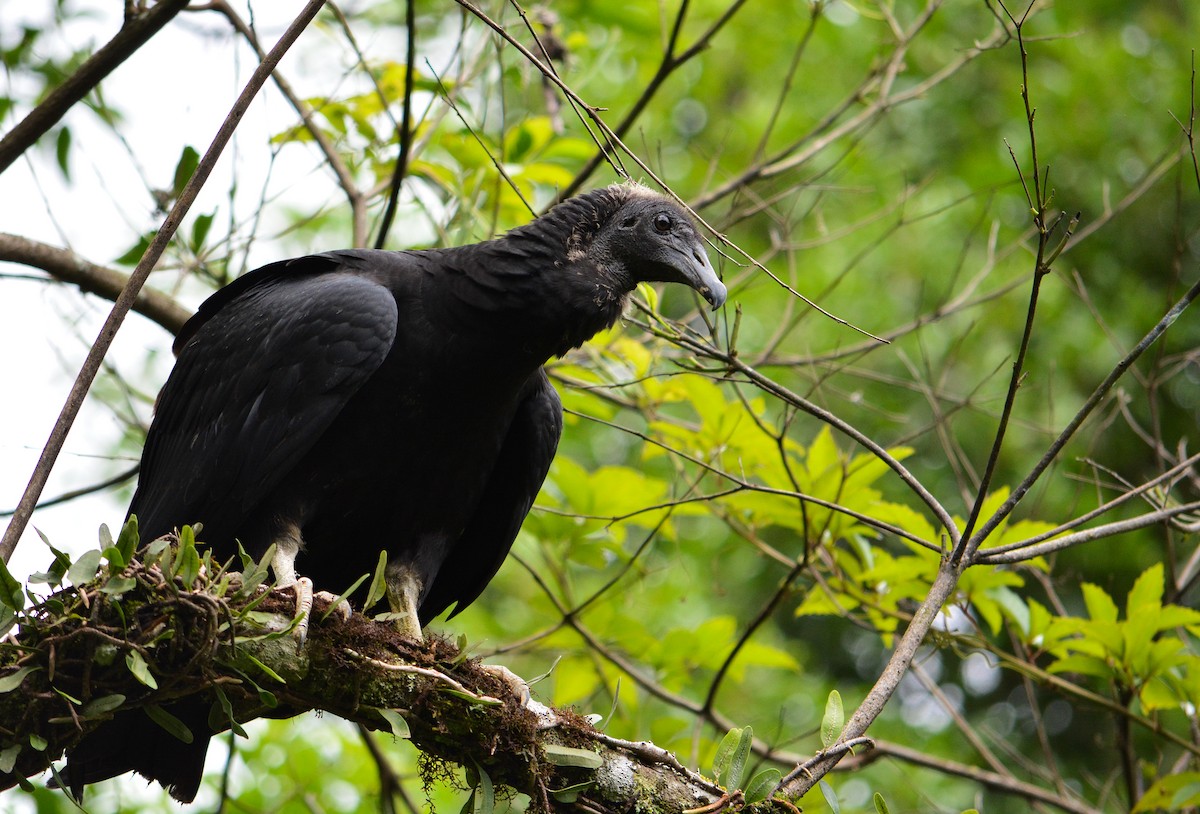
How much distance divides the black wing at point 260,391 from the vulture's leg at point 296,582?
152mm

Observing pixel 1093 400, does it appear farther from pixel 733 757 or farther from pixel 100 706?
pixel 100 706

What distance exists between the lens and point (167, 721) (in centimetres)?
245

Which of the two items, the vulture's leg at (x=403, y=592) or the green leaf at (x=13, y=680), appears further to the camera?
the vulture's leg at (x=403, y=592)

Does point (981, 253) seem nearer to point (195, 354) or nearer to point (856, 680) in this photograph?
point (856, 680)

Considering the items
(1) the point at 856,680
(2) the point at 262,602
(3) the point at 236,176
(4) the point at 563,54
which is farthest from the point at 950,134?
(2) the point at 262,602

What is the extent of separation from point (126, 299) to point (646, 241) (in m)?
1.65

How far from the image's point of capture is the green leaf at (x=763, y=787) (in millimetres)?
2553

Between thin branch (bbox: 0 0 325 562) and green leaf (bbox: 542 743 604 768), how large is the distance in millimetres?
1202

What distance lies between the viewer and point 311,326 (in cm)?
332

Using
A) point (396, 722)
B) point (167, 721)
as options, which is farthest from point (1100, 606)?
point (167, 721)

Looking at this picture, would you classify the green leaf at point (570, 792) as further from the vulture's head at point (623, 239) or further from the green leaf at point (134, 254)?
the green leaf at point (134, 254)

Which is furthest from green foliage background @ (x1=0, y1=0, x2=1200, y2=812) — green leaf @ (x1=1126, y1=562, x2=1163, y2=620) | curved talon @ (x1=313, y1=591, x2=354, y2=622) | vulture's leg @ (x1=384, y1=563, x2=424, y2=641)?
curved talon @ (x1=313, y1=591, x2=354, y2=622)

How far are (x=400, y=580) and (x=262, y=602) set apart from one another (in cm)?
103

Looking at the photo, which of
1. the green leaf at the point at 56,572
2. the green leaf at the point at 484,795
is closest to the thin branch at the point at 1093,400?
the green leaf at the point at 484,795
